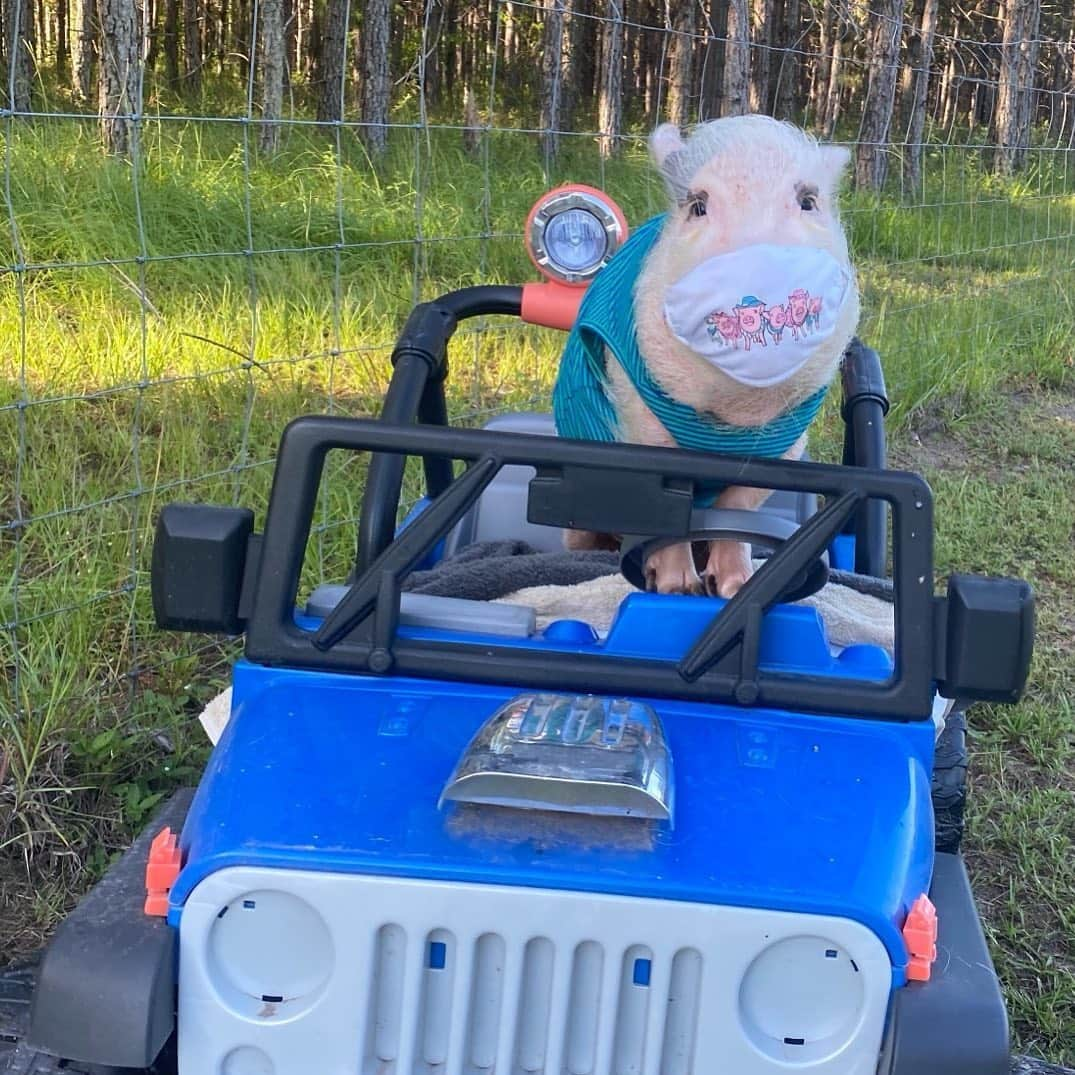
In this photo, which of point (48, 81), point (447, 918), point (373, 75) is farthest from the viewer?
point (48, 81)

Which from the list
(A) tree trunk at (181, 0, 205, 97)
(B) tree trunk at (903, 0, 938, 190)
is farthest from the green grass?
(A) tree trunk at (181, 0, 205, 97)

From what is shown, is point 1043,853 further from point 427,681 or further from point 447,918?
point 447,918

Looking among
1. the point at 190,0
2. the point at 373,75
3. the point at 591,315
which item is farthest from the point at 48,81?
the point at 591,315

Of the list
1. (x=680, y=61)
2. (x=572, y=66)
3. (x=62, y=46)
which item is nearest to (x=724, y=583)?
(x=680, y=61)

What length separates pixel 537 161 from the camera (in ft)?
20.4

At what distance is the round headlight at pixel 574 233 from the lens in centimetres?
192

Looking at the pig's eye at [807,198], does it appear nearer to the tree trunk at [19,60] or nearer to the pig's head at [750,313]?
the pig's head at [750,313]

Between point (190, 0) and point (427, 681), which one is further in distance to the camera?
Answer: point (190, 0)

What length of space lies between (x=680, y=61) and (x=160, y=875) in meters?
12.2

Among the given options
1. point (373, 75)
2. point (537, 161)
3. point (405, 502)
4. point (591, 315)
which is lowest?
point (405, 502)

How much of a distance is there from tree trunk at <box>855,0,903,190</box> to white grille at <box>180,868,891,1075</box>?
326cm

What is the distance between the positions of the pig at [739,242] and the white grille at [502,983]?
598 mm

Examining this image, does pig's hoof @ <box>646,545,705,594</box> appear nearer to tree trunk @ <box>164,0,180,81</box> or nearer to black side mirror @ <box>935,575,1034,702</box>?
black side mirror @ <box>935,575,1034,702</box>

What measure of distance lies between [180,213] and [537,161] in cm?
227
